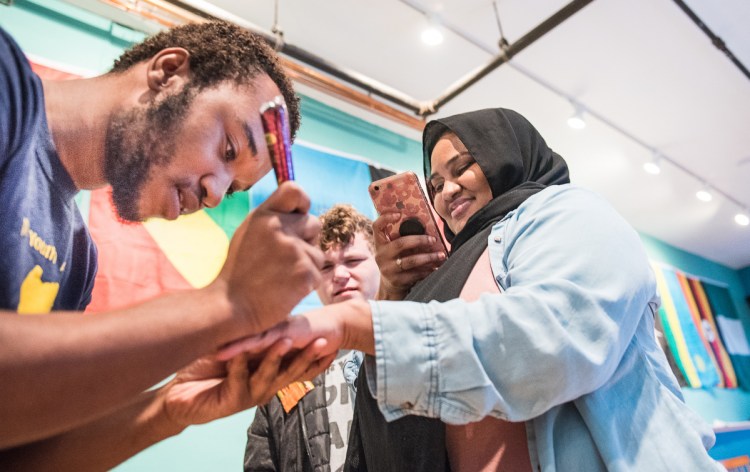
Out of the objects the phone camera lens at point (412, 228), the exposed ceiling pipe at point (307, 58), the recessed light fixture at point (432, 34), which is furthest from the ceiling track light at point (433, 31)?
the phone camera lens at point (412, 228)

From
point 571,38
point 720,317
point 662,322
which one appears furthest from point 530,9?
point 720,317

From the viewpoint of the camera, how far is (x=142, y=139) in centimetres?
100

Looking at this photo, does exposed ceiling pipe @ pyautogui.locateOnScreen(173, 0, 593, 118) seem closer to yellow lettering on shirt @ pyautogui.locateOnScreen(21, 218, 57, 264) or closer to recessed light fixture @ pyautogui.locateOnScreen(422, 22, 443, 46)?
recessed light fixture @ pyautogui.locateOnScreen(422, 22, 443, 46)

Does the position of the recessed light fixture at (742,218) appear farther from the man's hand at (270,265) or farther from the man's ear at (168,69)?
the man's hand at (270,265)

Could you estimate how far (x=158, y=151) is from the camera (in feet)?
3.35

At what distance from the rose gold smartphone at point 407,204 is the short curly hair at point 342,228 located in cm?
51

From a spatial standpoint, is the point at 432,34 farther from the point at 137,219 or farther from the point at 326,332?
the point at 326,332

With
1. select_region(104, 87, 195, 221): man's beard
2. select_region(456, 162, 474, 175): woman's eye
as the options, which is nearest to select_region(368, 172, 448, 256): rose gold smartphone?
select_region(456, 162, 474, 175): woman's eye

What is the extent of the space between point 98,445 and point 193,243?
1322 millimetres

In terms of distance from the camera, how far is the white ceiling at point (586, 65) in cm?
243

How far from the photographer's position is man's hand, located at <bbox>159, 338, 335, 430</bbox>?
659 millimetres

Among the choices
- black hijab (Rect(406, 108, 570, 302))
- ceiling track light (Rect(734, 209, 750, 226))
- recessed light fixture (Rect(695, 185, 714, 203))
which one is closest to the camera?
black hijab (Rect(406, 108, 570, 302))

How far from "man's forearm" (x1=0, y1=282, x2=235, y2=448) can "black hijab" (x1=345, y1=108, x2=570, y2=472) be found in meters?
0.47

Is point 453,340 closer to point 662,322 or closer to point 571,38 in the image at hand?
point 571,38
